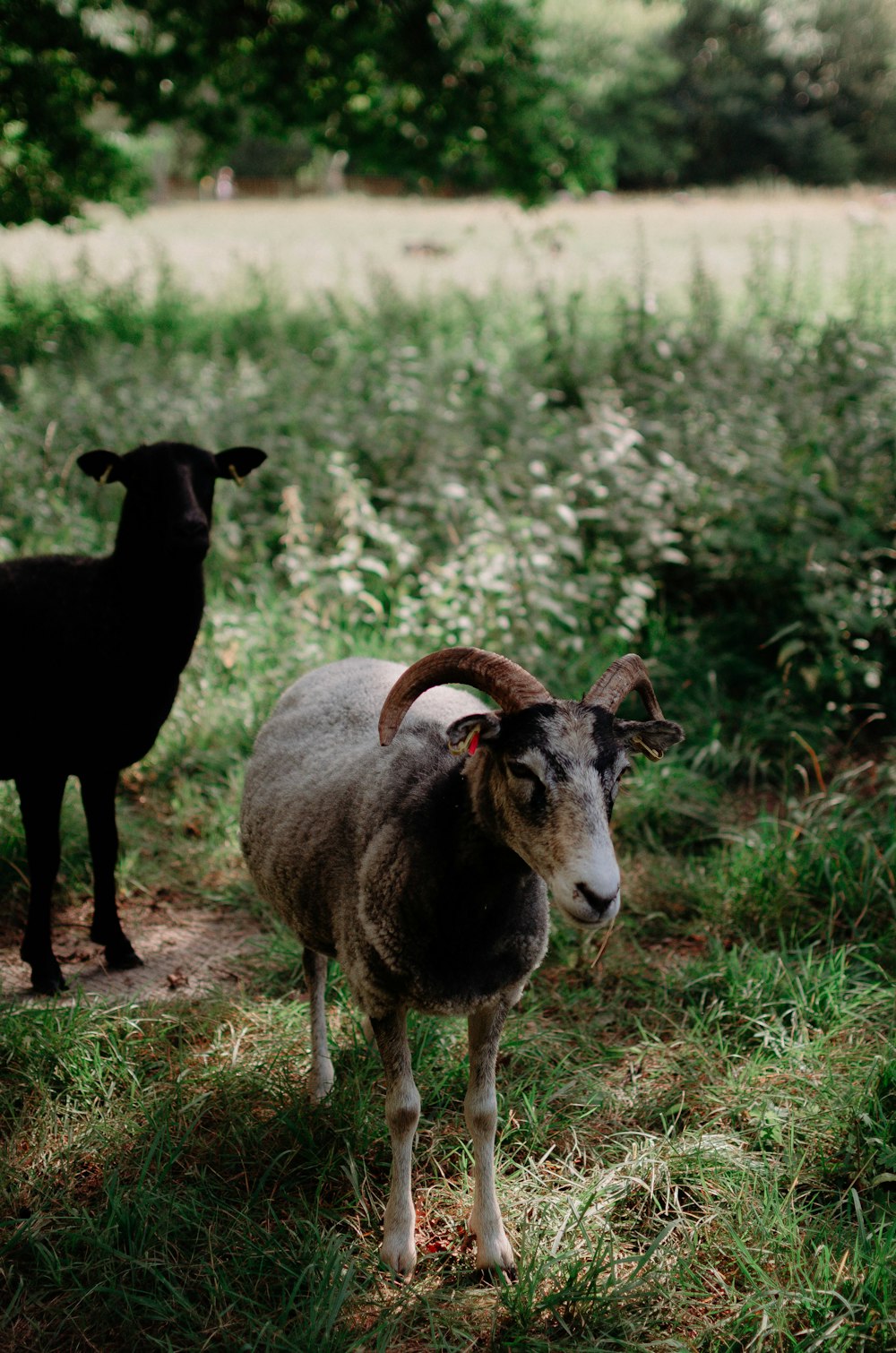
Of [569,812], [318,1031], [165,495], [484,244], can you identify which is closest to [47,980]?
[318,1031]

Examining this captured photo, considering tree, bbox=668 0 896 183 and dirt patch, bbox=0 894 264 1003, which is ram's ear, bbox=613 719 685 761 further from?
tree, bbox=668 0 896 183

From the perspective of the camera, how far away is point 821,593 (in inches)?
217

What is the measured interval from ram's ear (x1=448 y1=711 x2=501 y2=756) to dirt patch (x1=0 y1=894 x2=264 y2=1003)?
185 centimetres

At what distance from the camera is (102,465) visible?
13.3ft

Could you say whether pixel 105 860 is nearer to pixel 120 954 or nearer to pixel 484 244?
pixel 120 954

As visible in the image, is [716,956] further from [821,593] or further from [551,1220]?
[821,593]

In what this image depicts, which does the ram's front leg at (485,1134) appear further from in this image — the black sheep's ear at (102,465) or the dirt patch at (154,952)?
the black sheep's ear at (102,465)

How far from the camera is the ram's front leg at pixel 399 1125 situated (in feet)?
8.95

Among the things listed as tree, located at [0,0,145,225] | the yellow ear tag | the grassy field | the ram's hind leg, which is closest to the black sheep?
the grassy field

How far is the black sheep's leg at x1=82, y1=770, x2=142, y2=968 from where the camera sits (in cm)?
390

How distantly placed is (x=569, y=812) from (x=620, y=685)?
1.42 ft

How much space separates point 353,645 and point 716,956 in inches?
94.5

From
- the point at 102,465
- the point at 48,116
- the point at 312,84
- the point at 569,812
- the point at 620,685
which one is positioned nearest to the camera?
the point at 569,812

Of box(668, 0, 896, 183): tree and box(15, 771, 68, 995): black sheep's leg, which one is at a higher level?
box(668, 0, 896, 183): tree
